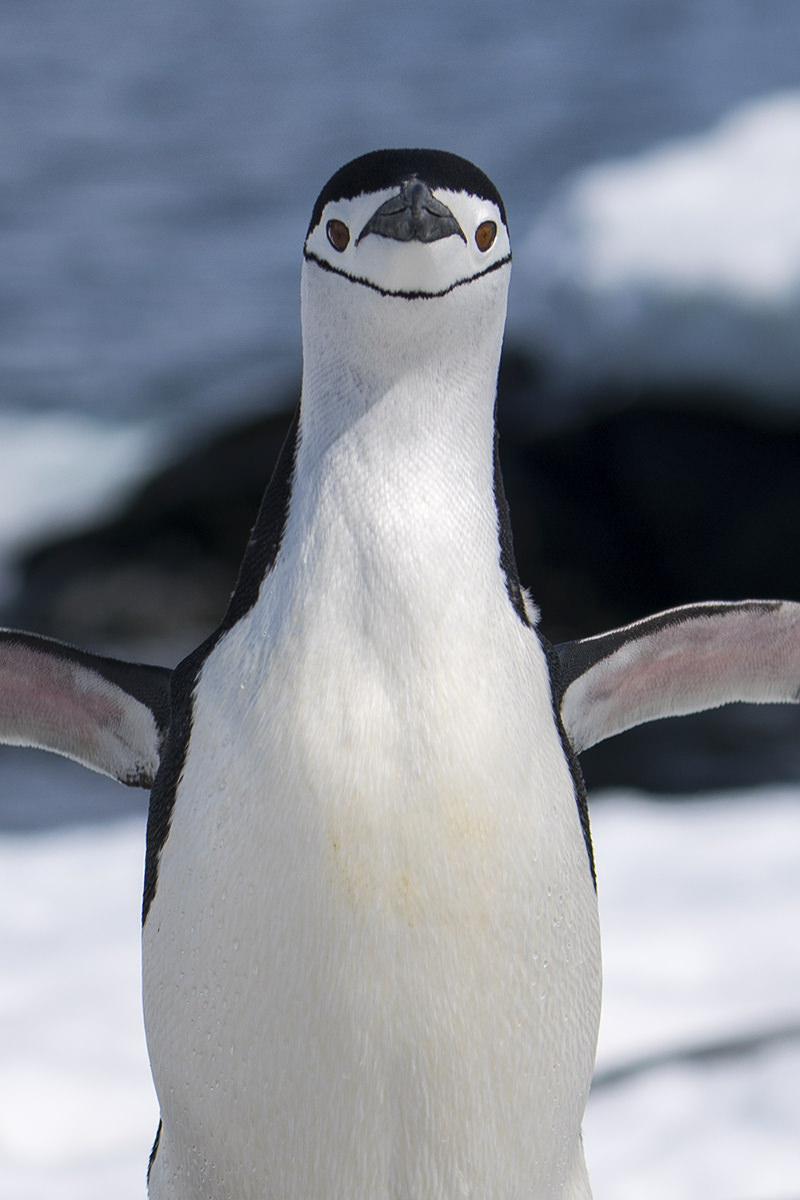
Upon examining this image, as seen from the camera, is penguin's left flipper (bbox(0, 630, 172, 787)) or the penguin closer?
the penguin

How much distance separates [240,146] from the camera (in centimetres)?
463

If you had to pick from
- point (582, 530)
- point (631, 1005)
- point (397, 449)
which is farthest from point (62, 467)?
point (397, 449)

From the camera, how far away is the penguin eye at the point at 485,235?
0.81 meters

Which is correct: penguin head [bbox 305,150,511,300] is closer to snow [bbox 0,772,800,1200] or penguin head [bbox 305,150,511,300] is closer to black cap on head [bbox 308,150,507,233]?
black cap on head [bbox 308,150,507,233]

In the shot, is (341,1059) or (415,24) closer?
(341,1059)

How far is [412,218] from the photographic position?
0.75 m

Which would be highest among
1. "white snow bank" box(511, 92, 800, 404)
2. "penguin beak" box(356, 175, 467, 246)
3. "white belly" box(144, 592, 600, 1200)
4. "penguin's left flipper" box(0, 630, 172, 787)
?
"white snow bank" box(511, 92, 800, 404)

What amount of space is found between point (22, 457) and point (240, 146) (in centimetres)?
125

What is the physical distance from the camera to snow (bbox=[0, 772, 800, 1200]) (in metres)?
1.46

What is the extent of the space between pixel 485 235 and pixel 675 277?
3.10 metres

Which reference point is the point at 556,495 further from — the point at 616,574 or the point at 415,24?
the point at 415,24

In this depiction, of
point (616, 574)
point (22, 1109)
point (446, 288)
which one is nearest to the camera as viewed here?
point (446, 288)

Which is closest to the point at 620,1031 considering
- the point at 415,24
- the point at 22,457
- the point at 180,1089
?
the point at 180,1089

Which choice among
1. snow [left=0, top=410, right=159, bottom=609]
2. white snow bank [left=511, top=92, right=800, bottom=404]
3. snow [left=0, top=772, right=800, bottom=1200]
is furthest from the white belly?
snow [left=0, top=410, right=159, bottom=609]
